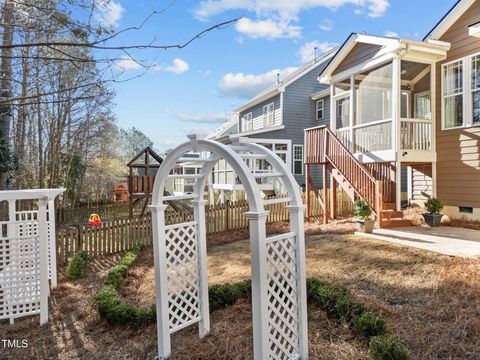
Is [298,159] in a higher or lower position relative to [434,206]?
higher

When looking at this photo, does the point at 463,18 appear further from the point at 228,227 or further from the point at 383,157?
the point at 228,227

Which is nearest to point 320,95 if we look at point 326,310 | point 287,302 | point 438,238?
point 438,238

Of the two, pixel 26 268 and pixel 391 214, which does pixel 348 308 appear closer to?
pixel 26 268

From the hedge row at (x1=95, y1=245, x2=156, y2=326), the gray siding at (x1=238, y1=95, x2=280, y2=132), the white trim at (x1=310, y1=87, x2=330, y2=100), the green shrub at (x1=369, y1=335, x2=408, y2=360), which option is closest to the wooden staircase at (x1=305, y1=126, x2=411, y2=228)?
the green shrub at (x1=369, y1=335, x2=408, y2=360)

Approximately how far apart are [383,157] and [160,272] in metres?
7.30

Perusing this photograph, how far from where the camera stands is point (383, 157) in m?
8.98

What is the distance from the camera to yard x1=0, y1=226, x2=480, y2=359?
3398mm

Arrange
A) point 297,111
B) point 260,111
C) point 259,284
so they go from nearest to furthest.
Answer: point 259,284, point 297,111, point 260,111


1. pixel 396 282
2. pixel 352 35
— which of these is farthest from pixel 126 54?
pixel 352 35

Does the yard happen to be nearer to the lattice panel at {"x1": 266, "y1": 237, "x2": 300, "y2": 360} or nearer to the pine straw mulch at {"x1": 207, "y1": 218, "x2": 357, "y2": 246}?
the lattice panel at {"x1": 266, "y1": 237, "x2": 300, "y2": 360}

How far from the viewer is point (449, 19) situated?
8.82 metres

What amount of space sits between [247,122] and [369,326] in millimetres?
19398

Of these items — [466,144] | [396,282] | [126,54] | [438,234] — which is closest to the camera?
[126,54]

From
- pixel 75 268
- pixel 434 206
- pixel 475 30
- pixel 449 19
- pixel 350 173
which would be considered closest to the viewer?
pixel 75 268
